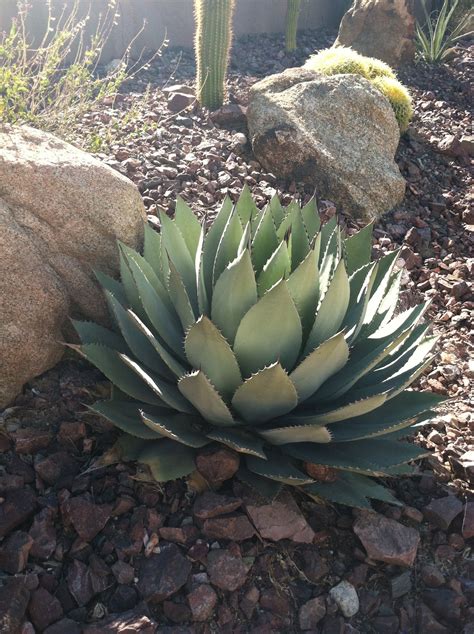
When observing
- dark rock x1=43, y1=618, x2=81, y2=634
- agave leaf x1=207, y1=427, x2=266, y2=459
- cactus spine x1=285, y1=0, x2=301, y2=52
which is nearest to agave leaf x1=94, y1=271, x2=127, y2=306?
agave leaf x1=207, y1=427, x2=266, y2=459

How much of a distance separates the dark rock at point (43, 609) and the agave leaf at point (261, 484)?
2.28 ft

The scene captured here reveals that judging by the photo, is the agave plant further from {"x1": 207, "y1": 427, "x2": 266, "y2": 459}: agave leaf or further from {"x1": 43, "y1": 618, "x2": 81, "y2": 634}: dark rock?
{"x1": 43, "y1": 618, "x2": 81, "y2": 634}: dark rock

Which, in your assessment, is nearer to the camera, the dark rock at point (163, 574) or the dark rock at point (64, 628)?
the dark rock at point (64, 628)

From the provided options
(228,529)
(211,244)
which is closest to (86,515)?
(228,529)

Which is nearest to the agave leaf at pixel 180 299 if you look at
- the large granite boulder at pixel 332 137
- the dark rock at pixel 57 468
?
the dark rock at pixel 57 468

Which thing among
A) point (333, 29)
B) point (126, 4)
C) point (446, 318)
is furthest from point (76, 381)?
point (333, 29)

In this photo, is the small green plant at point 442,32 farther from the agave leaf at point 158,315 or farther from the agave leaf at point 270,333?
the agave leaf at point 270,333

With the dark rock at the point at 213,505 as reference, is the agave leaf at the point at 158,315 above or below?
above

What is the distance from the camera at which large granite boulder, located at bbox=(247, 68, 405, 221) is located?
4.68 metres

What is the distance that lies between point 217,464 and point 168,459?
0.16 m

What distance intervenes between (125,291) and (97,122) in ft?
9.44

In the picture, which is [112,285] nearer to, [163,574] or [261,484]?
[261,484]

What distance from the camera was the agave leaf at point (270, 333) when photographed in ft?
7.00

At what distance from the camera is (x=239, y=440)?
2.26 metres
